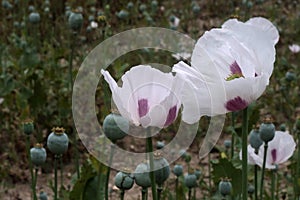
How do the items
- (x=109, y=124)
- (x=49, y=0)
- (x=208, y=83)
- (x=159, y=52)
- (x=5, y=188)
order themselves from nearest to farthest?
1. (x=208, y=83)
2. (x=109, y=124)
3. (x=5, y=188)
4. (x=159, y=52)
5. (x=49, y=0)

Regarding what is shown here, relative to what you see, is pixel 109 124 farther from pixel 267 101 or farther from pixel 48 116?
pixel 267 101

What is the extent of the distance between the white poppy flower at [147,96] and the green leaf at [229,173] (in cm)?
70

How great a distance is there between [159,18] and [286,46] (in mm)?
1064

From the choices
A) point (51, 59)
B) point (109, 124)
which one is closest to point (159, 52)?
point (51, 59)

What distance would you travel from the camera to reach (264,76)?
919 mm

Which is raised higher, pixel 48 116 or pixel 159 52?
pixel 159 52

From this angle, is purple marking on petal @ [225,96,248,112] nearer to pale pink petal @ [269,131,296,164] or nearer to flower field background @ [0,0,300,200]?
flower field background @ [0,0,300,200]

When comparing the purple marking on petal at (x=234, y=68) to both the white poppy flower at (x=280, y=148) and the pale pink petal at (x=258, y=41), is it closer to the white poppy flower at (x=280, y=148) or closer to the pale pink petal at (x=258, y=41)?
the pale pink petal at (x=258, y=41)

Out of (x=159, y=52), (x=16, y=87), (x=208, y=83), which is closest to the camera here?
(x=208, y=83)

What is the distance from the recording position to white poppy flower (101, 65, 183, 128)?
961 millimetres

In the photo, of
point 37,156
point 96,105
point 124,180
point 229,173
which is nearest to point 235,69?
point 124,180

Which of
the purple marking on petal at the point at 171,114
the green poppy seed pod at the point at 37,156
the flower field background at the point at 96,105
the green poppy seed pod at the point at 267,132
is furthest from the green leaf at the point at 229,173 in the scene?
the purple marking on petal at the point at 171,114

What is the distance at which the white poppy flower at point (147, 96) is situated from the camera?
3.15 feet

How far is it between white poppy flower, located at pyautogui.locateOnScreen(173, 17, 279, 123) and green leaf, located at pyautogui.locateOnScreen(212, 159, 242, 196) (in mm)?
710
